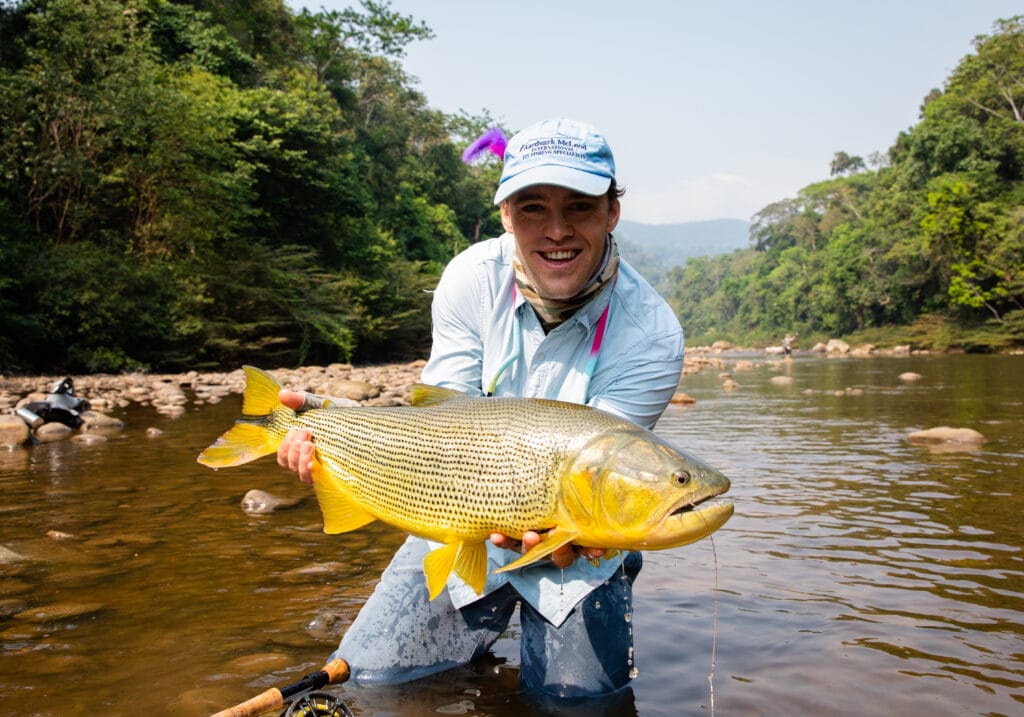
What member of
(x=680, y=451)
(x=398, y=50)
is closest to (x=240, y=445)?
(x=680, y=451)

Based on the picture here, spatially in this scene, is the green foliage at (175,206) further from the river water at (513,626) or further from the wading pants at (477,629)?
the wading pants at (477,629)

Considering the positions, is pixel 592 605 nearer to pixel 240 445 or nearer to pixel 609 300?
pixel 609 300

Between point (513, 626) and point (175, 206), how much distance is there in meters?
22.8

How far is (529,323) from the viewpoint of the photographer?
3537 mm

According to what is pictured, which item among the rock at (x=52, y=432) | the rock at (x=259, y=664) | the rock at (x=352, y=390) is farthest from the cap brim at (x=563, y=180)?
the rock at (x=352, y=390)

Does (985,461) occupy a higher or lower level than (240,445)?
lower

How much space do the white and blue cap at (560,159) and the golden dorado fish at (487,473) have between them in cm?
88

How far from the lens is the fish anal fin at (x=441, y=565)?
2865mm

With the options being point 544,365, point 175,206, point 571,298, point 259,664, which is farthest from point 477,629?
point 175,206

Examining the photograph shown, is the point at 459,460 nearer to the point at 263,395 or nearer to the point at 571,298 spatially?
the point at 571,298

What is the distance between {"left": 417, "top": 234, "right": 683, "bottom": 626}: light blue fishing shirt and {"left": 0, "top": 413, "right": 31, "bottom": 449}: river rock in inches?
326

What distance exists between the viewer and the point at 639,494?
96.0 inches

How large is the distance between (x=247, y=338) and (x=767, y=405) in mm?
17521

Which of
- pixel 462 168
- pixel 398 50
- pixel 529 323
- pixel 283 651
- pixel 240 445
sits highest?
pixel 398 50
